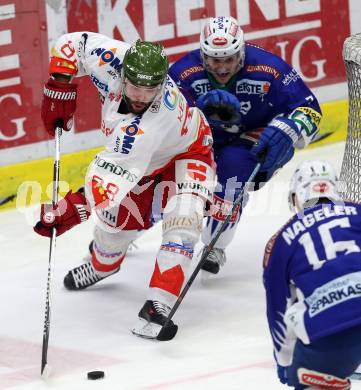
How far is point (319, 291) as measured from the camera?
3533mm

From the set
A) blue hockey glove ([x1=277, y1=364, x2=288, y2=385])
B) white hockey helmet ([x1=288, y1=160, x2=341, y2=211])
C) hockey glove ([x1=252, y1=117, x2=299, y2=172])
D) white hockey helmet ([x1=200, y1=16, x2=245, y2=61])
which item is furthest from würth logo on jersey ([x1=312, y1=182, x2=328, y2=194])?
white hockey helmet ([x1=200, y1=16, x2=245, y2=61])

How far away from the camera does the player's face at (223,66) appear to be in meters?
5.65

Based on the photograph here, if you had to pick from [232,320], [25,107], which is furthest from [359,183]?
[25,107]

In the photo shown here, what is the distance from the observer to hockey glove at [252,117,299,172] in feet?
18.2

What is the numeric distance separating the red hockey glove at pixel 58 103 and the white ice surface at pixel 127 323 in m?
0.75

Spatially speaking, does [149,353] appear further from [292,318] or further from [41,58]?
[41,58]

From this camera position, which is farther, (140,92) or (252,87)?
(252,87)

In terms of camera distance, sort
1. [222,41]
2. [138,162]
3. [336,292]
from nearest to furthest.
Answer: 1. [336,292]
2. [138,162]
3. [222,41]

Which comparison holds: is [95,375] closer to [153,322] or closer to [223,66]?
[153,322]

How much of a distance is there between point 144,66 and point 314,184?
1.40 metres

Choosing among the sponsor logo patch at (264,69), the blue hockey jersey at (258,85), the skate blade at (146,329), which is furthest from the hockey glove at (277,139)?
the skate blade at (146,329)

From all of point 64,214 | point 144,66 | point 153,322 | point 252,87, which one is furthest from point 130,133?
point 252,87

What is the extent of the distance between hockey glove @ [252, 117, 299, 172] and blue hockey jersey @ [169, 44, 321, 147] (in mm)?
135

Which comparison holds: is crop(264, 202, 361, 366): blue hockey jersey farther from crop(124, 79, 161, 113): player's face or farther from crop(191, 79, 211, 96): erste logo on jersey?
crop(191, 79, 211, 96): erste logo on jersey
